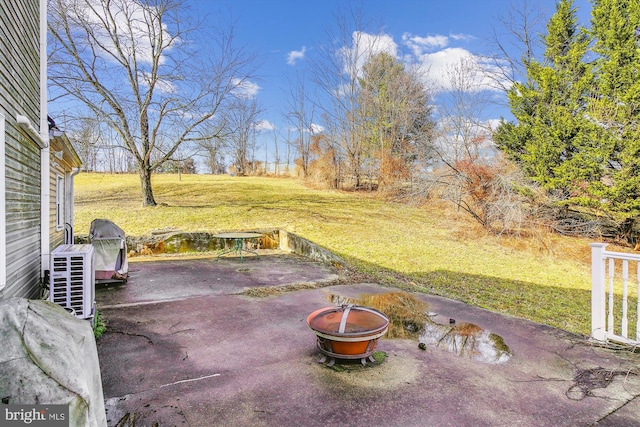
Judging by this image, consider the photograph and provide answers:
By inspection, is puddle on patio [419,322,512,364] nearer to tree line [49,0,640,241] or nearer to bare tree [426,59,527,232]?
bare tree [426,59,527,232]

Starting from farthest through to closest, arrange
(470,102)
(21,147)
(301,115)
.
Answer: (301,115)
(470,102)
(21,147)

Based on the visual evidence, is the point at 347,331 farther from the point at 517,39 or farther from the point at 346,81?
the point at 346,81

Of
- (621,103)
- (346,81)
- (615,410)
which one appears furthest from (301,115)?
(615,410)

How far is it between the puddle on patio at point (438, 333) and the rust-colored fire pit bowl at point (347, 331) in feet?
2.24

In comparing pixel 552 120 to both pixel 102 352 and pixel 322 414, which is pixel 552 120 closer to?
pixel 322 414

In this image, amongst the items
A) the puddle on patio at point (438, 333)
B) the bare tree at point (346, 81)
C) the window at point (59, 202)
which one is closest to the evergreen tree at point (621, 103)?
the puddle on patio at point (438, 333)

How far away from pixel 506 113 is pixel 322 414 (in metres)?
16.2

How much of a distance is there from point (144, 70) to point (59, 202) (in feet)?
33.7

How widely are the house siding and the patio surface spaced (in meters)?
1.08

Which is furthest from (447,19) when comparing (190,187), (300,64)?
(190,187)

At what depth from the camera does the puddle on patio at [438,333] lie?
3.55 m

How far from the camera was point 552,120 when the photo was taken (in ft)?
43.3

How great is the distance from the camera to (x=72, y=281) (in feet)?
11.8

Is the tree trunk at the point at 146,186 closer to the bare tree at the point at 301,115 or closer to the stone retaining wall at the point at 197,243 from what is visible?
the stone retaining wall at the point at 197,243
